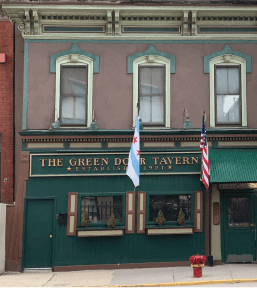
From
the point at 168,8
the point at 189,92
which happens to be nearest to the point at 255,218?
the point at 189,92

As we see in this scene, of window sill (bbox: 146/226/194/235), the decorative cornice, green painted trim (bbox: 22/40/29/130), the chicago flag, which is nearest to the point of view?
the chicago flag

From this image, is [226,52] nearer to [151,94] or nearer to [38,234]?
[151,94]

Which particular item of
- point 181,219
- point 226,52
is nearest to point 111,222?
point 181,219

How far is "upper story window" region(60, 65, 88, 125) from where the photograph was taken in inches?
503

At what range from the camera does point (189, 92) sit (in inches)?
501

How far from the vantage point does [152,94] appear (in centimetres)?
1284

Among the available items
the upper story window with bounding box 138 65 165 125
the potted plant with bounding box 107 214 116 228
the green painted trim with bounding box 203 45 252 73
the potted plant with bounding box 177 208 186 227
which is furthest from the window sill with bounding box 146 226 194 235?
the green painted trim with bounding box 203 45 252 73

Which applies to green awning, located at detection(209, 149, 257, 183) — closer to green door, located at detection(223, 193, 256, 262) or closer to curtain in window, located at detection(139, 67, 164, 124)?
green door, located at detection(223, 193, 256, 262)

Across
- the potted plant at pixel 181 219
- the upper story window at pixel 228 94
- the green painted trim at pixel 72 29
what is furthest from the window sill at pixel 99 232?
the green painted trim at pixel 72 29

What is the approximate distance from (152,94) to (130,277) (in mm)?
5639

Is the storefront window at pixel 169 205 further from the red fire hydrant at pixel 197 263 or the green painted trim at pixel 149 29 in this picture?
the green painted trim at pixel 149 29

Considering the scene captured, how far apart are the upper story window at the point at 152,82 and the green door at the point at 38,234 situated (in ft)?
13.7

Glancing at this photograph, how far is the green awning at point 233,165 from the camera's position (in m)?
11.6

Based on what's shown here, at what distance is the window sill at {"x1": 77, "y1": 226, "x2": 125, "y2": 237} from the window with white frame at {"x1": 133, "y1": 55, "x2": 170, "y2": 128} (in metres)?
3.42
